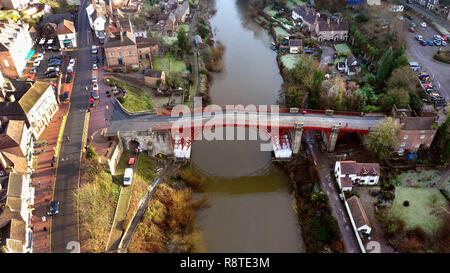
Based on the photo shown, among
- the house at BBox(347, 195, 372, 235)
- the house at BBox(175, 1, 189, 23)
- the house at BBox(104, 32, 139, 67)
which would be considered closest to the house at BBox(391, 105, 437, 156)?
the house at BBox(347, 195, 372, 235)

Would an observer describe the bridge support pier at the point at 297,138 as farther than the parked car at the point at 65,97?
No

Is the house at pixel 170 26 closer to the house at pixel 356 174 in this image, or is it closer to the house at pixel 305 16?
the house at pixel 305 16

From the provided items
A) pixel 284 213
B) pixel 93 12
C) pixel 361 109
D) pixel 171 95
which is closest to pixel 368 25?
pixel 361 109

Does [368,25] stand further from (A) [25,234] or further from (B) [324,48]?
(A) [25,234]

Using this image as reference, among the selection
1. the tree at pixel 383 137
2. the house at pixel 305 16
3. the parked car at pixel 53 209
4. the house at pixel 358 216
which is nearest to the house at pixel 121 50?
the parked car at pixel 53 209

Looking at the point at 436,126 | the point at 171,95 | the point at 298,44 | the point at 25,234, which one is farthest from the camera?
the point at 298,44

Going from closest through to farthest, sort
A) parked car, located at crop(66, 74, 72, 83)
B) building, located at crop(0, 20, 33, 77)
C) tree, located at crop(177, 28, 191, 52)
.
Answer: building, located at crop(0, 20, 33, 77) < parked car, located at crop(66, 74, 72, 83) < tree, located at crop(177, 28, 191, 52)

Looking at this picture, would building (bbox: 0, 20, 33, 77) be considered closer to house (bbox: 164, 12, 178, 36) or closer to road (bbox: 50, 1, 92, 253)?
road (bbox: 50, 1, 92, 253)
